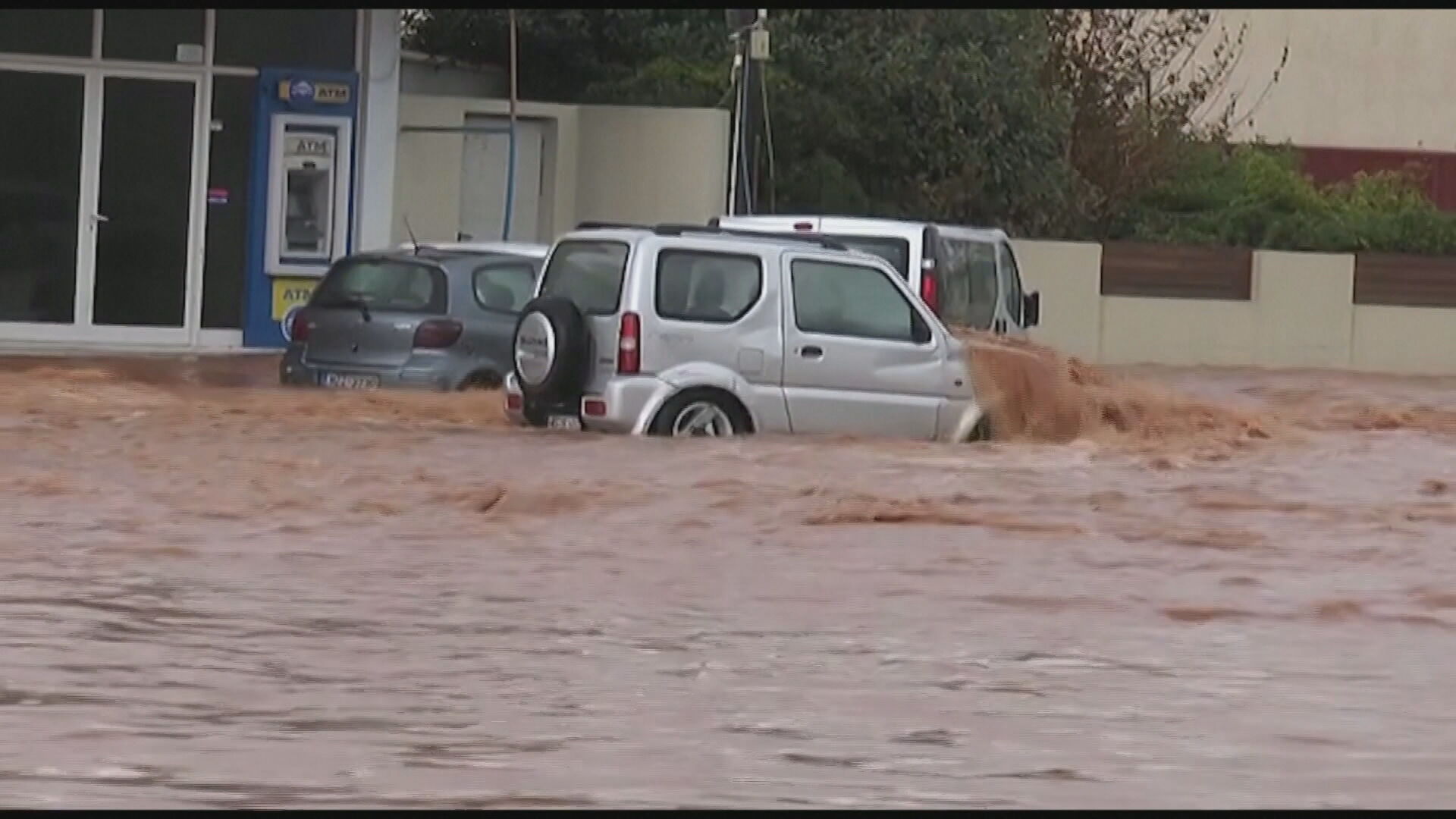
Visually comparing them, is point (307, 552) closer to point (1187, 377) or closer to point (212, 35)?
point (212, 35)

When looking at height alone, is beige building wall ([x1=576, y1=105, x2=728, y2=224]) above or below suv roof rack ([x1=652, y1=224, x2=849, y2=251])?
above

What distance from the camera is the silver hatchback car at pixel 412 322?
19.0 meters

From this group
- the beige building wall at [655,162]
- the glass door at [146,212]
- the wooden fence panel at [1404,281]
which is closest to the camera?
the glass door at [146,212]

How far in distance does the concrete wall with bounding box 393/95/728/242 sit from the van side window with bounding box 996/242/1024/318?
7.75 meters

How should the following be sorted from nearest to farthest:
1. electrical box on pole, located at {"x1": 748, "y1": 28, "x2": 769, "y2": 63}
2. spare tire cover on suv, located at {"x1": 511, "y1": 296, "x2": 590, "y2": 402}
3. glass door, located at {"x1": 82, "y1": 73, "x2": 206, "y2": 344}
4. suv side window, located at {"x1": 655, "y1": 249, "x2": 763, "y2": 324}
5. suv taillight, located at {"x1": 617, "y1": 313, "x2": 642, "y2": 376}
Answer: spare tire cover on suv, located at {"x1": 511, "y1": 296, "x2": 590, "y2": 402} < suv taillight, located at {"x1": 617, "y1": 313, "x2": 642, "y2": 376} < suv side window, located at {"x1": 655, "y1": 249, "x2": 763, "y2": 324} < glass door, located at {"x1": 82, "y1": 73, "x2": 206, "y2": 344} < electrical box on pole, located at {"x1": 748, "y1": 28, "x2": 769, "y2": 63}

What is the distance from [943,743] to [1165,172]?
86.0 ft

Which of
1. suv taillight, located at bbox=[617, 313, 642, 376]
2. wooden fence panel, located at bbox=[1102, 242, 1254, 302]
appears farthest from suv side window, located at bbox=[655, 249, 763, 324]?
wooden fence panel, located at bbox=[1102, 242, 1254, 302]

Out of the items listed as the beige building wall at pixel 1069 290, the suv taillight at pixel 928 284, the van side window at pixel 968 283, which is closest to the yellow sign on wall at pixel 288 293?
the van side window at pixel 968 283

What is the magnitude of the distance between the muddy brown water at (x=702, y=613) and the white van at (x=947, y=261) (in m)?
0.91

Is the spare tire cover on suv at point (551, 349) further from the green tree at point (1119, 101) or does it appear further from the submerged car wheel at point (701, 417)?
the green tree at point (1119, 101)

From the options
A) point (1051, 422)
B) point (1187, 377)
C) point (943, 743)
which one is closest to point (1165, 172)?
point (1187, 377)

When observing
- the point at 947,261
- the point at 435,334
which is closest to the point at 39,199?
the point at 435,334

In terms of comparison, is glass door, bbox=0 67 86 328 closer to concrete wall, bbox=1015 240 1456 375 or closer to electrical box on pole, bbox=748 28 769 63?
electrical box on pole, bbox=748 28 769 63

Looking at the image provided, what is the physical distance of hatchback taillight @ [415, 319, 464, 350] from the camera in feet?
62.2
